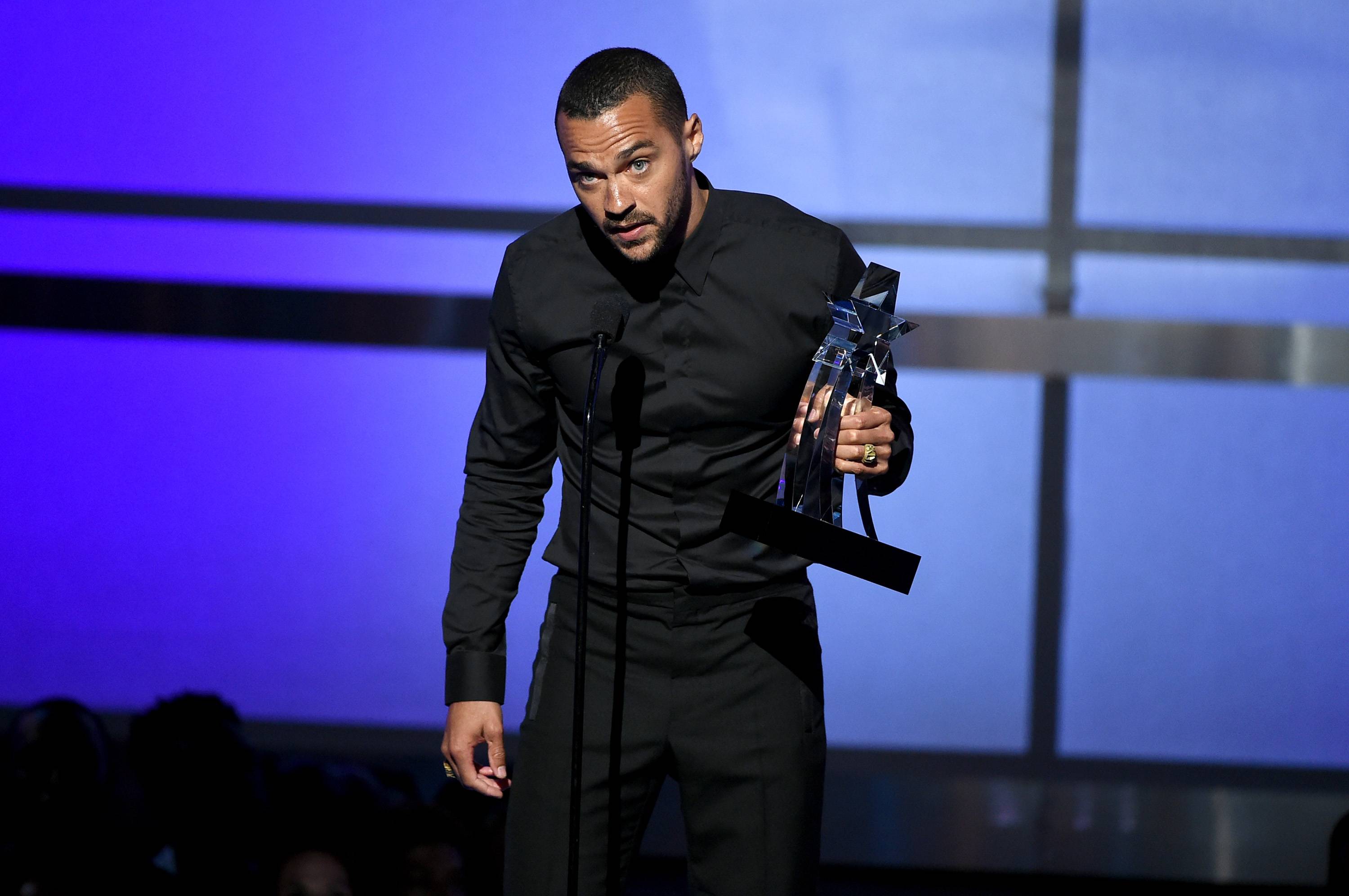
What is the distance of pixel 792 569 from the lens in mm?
1554

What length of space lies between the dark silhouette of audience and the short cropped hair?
5.36 ft

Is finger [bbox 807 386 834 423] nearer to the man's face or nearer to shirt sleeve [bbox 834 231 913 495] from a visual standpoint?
shirt sleeve [bbox 834 231 913 495]

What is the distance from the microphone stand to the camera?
130 cm

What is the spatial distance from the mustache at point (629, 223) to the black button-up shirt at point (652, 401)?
91 mm

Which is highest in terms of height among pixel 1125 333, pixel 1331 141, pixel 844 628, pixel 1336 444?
pixel 1331 141

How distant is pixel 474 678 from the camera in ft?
5.17

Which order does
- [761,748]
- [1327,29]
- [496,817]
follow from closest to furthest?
[761,748] → [496,817] → [1327,29]

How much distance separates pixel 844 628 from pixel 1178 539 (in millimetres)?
896

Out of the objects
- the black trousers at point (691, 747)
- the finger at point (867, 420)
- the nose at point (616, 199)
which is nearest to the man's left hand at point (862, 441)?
the finger at point (867, 420)

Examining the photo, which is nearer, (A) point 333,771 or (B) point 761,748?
(B) point 761,748

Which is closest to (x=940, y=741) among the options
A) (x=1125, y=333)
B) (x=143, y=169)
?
(x=1125, y=333)

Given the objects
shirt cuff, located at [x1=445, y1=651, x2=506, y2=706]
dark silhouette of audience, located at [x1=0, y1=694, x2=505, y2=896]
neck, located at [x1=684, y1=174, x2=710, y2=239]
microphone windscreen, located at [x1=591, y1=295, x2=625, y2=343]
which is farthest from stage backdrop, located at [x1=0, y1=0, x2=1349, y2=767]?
microphone windscreen, located at [x1=591, y1=295, x2=625, y2=343]

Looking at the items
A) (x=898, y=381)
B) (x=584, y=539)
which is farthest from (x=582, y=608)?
(x=898, y=381)

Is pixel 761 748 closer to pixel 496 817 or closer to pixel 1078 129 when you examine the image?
pixel 496 817
